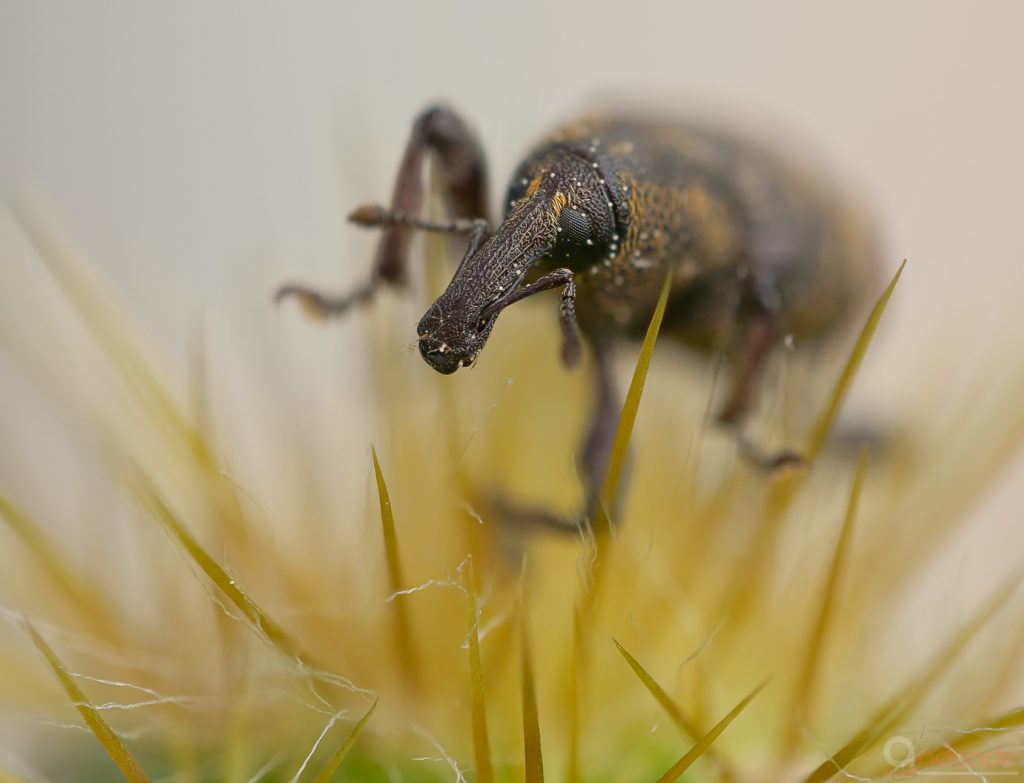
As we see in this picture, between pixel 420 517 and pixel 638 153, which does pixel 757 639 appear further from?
pixel 638 153

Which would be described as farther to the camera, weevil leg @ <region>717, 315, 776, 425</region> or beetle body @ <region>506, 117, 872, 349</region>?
weevil leg @ <region>717, 315, 776, 425</region>

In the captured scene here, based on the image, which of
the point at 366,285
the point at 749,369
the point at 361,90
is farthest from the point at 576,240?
the point at 361,90

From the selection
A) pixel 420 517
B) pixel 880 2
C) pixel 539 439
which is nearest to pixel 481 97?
pixel 880 2

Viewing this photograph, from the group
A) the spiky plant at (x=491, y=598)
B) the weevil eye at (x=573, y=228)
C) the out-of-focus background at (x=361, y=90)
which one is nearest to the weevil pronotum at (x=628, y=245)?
the weevil eye at (x=573, y=228)

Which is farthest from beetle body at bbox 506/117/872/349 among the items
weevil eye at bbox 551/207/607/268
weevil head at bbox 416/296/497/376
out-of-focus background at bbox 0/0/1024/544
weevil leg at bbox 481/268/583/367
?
out-of-focus background at bbox 0/0/1024/544

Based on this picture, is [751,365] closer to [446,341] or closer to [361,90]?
[446,341]

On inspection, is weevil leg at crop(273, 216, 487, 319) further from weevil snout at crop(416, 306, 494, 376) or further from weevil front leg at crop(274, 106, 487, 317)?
weevil snout at crop(416, 306, 494, 376)

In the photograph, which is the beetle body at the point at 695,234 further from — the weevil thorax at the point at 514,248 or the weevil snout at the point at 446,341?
the weevil snout at the point at 446,341
